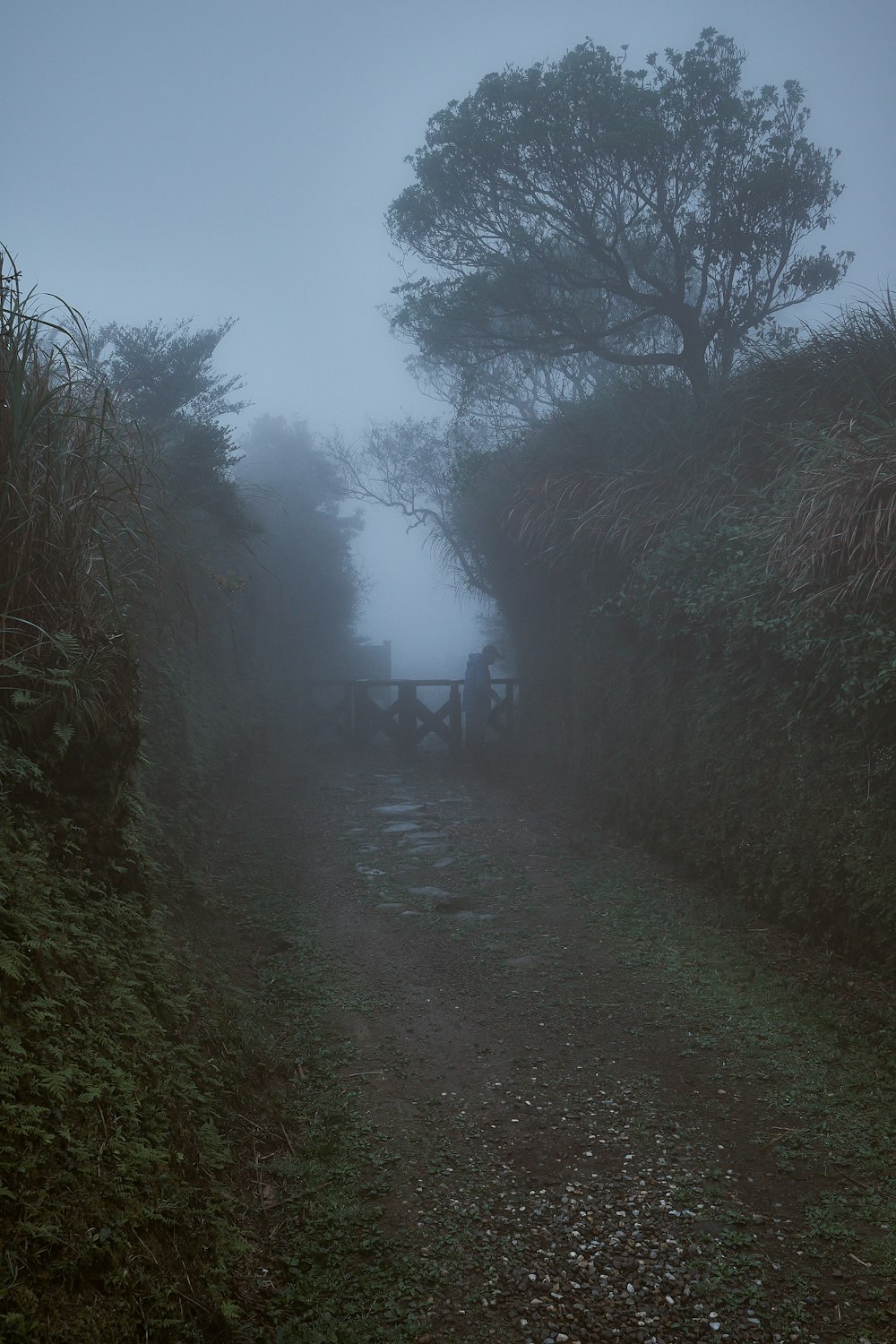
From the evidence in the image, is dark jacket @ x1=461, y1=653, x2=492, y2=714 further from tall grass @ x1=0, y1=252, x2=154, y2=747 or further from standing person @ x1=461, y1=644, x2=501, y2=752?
tall grass @ x1=0, y1=252, x2=154, y2=747

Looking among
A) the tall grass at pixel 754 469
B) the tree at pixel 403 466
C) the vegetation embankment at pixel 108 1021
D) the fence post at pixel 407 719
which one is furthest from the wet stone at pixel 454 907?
the tree at pixel 403 466

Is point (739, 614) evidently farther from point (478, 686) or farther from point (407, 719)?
point (407, 719)

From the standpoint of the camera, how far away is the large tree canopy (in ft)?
31.1

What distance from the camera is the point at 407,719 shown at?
13.7 m

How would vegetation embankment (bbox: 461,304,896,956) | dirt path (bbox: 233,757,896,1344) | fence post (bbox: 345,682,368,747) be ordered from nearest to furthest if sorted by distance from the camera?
1. dirt path (bbox: 233,757,896,1344)
2. vegetation embankment (bbox: 461,304,896,956)
3. fence post (bbox: 345,682,368,747)

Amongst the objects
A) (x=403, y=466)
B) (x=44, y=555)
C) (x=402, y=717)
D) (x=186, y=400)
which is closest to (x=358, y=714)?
(x=402, y=717)

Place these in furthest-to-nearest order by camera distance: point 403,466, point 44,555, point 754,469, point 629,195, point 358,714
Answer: point 403,466
point 358,714
point 629,195
point 754,469
point 44,555

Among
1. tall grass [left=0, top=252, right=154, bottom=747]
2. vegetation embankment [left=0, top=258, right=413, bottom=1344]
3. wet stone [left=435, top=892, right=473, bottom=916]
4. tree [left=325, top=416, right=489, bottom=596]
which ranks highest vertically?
tree [left=325, top=416, right=489, bottom=596]

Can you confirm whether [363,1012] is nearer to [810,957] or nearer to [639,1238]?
[639,1238]

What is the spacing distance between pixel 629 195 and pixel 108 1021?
10444 mm

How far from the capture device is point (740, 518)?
6719 millimetres

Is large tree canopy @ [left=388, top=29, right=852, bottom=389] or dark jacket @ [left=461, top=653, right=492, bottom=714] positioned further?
dark jacket @ [left=461, top=653, right=492, bottom=714]

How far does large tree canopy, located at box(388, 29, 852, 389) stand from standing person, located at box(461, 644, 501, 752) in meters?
4.60

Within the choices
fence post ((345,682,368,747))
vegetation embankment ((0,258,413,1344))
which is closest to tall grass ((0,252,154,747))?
vegetation embankment ((0,258,413,1344))
